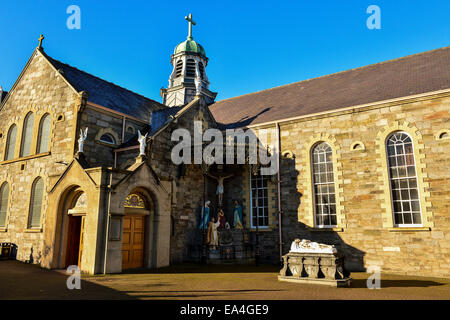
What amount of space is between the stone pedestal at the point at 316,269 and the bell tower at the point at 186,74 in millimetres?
20506

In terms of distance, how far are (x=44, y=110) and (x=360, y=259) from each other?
17.4 metres

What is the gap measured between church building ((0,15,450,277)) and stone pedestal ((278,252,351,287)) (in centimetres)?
503

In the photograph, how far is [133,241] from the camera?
44.8 ft

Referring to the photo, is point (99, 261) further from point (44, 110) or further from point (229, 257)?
point (44, 110)

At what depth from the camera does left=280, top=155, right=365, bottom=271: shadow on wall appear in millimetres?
14898

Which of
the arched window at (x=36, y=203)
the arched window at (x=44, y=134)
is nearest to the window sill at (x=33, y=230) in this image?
the arched window at (x=36, y=203)

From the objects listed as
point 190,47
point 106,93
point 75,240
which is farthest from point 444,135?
point 190,47

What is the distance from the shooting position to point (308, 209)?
53.0 ft

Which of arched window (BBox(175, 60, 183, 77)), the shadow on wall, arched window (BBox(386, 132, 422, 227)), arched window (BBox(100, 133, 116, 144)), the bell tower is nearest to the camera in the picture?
arched window (BBox(386, 132, 422, 227))

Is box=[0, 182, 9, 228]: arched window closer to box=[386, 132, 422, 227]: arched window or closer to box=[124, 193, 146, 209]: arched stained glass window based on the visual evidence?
box=[124, 193, 146, 209]: arched stained glass window

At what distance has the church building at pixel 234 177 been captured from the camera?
13.4 meters

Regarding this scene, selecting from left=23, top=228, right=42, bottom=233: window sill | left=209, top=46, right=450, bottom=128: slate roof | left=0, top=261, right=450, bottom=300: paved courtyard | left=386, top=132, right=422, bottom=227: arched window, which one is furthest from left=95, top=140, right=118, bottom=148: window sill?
left=386, top=132, right=422, bottom=227: arched window
